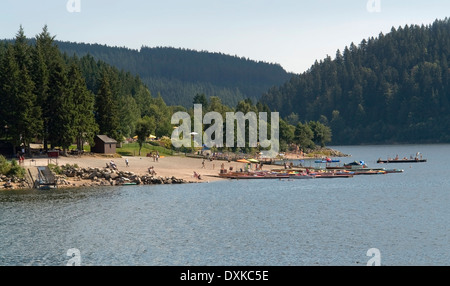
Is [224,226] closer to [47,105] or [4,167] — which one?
[4,167]

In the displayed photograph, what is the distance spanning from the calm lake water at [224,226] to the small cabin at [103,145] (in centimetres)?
2436

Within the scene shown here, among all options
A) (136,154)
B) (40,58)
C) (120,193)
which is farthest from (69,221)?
(136,154)

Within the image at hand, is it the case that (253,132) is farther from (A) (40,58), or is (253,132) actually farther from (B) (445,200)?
(B) (445,200)

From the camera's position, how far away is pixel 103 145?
371ft

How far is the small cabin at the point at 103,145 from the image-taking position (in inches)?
4454

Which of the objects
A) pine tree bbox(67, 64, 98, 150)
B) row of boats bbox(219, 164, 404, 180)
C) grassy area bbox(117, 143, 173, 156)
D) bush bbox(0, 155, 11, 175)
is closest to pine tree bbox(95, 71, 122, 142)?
pine tree bbox(67, 64, 98, 150)

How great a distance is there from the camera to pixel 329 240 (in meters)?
51.8

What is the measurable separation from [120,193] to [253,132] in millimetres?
94427

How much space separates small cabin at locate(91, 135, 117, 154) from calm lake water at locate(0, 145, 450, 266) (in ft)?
79.9

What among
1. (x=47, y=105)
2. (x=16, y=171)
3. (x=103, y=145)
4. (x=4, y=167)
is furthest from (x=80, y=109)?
(x=16, y=171)

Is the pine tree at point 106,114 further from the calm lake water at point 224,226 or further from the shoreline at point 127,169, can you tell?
the calm lake water at point 224,226

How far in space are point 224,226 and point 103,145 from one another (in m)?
58.1

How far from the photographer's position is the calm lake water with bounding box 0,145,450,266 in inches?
1812

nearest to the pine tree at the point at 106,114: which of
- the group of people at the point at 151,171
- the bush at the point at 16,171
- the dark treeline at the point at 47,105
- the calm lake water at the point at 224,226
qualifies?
the dark treeline at the point at 47,105
